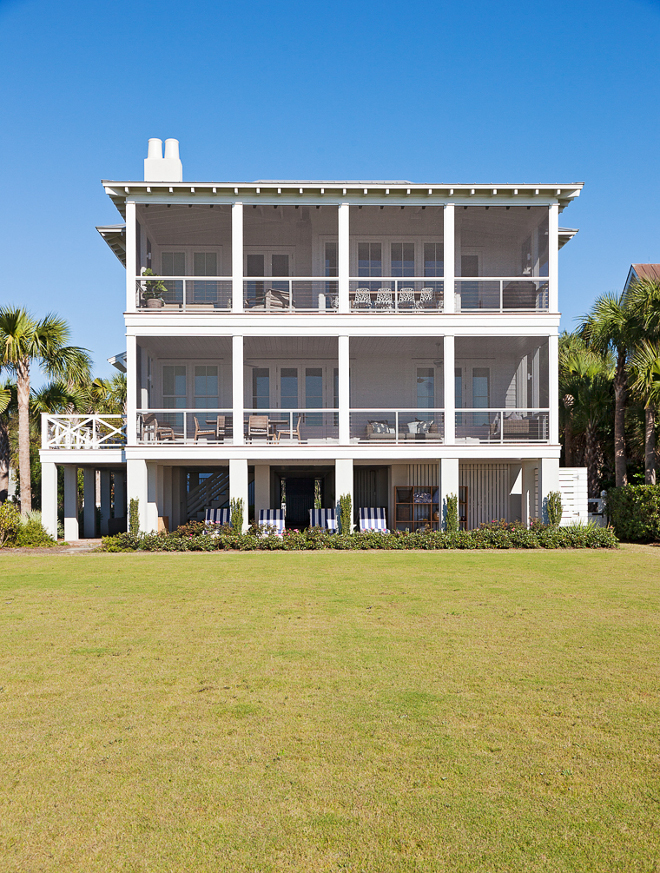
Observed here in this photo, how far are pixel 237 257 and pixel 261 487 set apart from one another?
22.4 ft

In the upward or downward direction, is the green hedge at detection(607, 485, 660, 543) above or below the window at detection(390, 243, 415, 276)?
below

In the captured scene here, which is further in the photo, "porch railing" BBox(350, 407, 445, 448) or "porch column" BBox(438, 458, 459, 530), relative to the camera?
"porch railing" BBox(350, 407, 445, 448)

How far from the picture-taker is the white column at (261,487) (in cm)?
2128

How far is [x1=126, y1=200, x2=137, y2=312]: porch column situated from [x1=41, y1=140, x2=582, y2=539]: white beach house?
0.04 metres

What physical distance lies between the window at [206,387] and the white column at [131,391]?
11.8ft

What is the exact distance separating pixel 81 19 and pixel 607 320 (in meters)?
16.2

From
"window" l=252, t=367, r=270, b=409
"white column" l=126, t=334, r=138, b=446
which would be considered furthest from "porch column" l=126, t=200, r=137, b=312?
"window" l=252, t=367, r=270, b=409

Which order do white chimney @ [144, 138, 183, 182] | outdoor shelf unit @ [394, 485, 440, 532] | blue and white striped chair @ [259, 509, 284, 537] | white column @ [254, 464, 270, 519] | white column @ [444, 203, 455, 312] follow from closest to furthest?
blue and white striped chair @ [259, 509, 284, 537] < white column @ [444, 203, 455, 312] < white column @ [254, 464, 270, 519] < outdoor shelf unit @ [394, 485, 440, 532] < white chimney @ [144, 138, 183, 182]

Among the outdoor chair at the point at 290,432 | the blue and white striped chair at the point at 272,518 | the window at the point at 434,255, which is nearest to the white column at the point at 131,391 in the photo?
the outdoor chair at the point at 290,432

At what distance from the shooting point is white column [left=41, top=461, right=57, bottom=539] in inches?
793

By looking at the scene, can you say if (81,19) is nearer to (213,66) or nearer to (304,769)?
(213,66)

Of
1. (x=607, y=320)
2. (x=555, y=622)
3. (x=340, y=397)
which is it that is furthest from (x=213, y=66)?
(x=555, y=622)

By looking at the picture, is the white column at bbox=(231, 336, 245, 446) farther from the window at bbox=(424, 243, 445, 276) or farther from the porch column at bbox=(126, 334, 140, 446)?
the window at bbox=(424, 243, 445, 276)

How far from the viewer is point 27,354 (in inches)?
835
